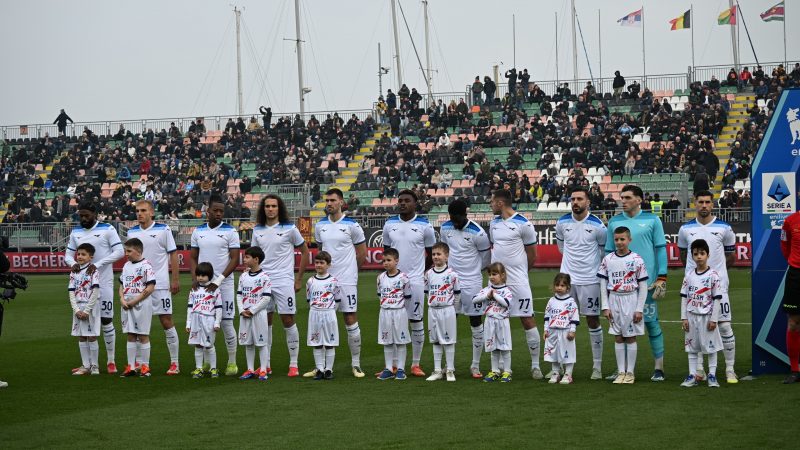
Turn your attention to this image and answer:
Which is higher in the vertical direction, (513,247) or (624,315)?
(513,247)

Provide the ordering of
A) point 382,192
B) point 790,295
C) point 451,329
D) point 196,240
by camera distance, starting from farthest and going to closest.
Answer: point 382,192
point 196,240
point 451,329
point 790,295

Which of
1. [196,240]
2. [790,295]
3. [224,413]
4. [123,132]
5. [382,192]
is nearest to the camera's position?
[224,413]

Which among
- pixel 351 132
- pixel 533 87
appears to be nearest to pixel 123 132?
pixel 351 132

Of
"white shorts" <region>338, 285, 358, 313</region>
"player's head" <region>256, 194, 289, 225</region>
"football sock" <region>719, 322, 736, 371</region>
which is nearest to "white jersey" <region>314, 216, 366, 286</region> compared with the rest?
"white shorts" <region>338, 285, 358, 313</region>

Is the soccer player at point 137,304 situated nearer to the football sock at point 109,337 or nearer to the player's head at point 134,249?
the player's head at point 134,249

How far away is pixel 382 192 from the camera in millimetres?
44188

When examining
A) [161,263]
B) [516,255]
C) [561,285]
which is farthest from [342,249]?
[561,285]

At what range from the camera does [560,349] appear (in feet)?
42.0

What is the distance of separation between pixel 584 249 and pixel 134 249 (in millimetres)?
6030

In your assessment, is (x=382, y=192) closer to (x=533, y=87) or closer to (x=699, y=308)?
(x=533, y=87)

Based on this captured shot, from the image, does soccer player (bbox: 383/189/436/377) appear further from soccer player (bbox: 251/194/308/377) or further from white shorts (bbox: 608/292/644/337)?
white shorts (bbox: 608/292/644/337)

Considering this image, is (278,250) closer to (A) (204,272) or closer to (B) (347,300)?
(A) (204,272)

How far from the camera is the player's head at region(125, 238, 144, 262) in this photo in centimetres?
1441

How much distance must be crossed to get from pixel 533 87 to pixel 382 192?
9626 millimetres
